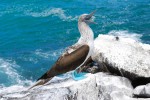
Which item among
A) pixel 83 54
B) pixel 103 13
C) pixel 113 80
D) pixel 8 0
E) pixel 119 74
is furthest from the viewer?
pixel 8 0

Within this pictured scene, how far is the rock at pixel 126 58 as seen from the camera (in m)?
9.59

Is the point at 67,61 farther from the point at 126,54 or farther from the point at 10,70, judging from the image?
the point at 10,70

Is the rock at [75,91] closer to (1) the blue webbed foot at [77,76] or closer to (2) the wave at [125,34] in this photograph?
(1) the blue webbed foot at [77,76]

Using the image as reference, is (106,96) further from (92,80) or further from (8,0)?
(8,0)

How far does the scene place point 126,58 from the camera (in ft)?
32.4

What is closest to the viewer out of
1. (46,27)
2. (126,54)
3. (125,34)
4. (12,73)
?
(126,54)

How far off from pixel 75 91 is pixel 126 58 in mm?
2284

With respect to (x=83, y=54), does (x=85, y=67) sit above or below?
below

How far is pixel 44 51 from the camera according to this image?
17500mm

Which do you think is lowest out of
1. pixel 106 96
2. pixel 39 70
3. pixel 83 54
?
pixel 39 70

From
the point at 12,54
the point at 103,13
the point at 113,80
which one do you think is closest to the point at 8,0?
the point at 103,13

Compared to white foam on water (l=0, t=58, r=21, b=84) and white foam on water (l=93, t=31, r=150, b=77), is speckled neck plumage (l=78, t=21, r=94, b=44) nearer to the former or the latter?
white foam on water (l=93, t=31, r=150, b=77)

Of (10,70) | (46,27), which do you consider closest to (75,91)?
(10,70)

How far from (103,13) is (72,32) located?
2.92 meters
